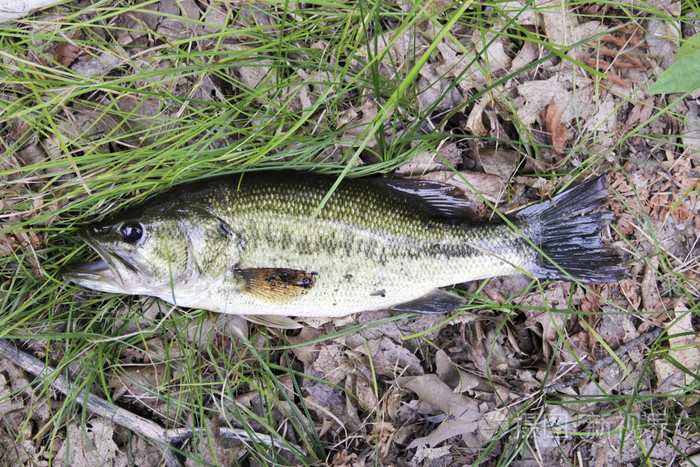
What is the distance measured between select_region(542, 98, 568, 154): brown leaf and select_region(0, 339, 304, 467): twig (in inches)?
118

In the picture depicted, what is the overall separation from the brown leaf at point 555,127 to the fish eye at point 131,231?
303 centimetres

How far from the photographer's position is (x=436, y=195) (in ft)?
10.7

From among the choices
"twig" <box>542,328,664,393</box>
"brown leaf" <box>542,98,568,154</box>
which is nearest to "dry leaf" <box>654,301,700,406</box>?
"twig" <box>542,328,664,393</box>

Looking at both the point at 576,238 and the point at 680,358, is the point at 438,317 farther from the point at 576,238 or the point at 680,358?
the point at 680,358

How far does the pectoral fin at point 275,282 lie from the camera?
3.03 m

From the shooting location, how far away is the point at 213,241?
9.80 feet

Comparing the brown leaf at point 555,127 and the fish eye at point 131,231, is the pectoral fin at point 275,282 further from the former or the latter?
the brown leaf at point 555,127

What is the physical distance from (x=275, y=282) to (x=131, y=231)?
101 cm

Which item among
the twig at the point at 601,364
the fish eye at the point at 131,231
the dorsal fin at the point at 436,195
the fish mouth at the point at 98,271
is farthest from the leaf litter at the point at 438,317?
the fish eye at the point at 131,231

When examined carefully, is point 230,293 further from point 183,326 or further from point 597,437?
point 597,437

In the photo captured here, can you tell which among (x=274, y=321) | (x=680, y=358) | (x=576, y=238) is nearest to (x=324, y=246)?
(x=274, y=321)

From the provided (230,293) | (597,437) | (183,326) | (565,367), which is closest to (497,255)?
(565,367)

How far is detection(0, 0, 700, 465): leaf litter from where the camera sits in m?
3.23

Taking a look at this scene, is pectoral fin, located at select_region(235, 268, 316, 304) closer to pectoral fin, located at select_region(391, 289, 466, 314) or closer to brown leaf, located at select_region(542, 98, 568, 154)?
pectoral fin, located at select_region(391, 289, 466, 314)
